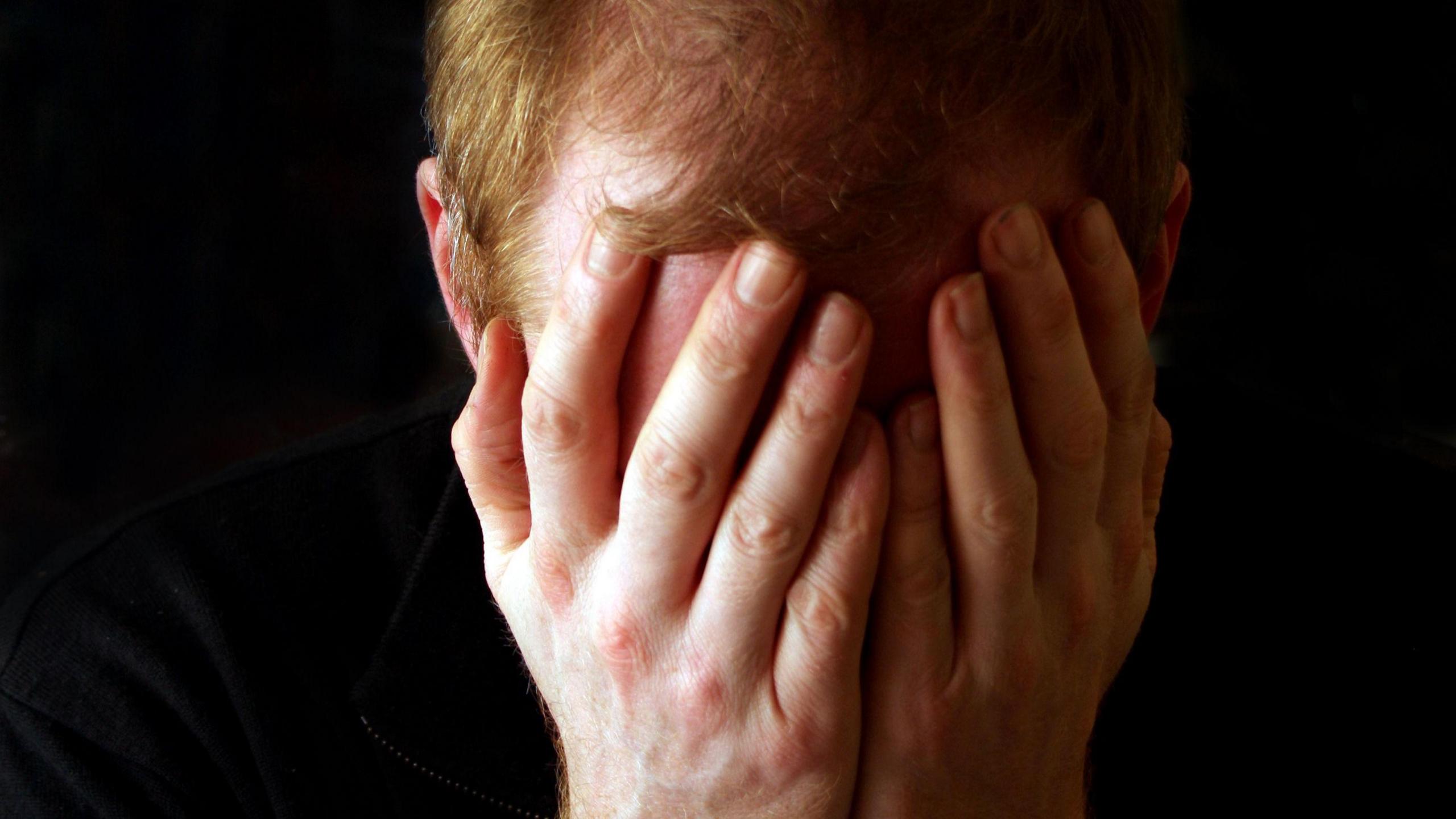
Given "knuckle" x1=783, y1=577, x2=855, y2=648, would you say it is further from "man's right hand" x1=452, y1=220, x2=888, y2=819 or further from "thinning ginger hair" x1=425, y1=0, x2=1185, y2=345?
"thinning ginger hair" x1=425, y1=0, x2=1185, y2=345

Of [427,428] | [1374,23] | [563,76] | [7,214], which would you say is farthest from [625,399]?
[1374,23]

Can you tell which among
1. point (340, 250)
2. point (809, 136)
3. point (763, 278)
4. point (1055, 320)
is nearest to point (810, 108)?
point (809, 136)

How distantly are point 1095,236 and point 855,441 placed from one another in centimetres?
25

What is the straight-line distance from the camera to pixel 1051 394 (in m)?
0.84

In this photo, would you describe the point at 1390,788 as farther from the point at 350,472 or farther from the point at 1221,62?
the point at 350,472

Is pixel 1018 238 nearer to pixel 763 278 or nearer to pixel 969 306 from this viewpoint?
pixel 969 306

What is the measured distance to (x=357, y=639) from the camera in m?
1.30

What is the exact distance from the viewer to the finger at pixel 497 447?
38.4 inches

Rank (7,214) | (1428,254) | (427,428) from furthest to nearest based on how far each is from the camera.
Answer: (1428,254), (427,428), (7,214)

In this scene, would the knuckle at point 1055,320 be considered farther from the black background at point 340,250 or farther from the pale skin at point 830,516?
the black background at point 340,250

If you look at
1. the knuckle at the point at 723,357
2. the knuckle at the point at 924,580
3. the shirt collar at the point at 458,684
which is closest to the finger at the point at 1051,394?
the knuckle at the point at 924,580

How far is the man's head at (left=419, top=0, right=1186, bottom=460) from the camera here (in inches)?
31.1

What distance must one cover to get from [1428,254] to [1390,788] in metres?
0.76

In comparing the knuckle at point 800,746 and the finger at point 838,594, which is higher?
the finger at point 838,594
